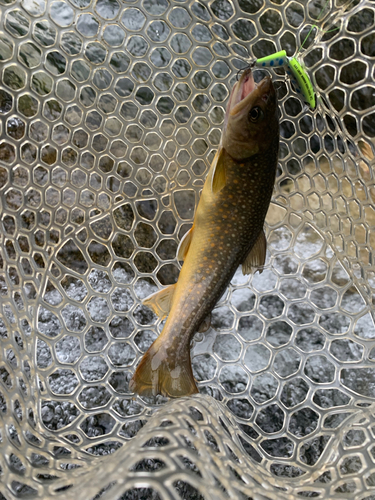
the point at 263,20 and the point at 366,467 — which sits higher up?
the point at 263,20

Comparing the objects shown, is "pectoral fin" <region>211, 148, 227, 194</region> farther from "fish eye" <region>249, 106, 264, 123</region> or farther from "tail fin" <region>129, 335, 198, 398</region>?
"tail fin" <region>129, 335, 198, 398</region>

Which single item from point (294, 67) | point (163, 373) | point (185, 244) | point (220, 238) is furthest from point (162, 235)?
point (294, 67)

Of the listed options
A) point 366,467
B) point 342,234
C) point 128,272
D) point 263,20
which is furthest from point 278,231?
point 366,467

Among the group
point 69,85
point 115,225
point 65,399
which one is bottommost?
point 65,399

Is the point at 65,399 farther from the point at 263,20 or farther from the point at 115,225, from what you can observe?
the point at 263,20

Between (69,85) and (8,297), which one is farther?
(69,85)

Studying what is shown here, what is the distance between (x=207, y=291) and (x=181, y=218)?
0.78m

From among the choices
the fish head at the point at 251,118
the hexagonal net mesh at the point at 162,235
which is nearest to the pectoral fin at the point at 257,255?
the fish head at the point at 251,118

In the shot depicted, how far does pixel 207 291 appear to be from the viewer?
167 centimetres

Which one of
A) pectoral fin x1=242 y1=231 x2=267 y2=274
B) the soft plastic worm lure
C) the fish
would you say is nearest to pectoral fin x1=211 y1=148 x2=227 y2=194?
the fish

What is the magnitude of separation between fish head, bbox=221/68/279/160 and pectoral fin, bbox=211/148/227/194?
0.06 meters

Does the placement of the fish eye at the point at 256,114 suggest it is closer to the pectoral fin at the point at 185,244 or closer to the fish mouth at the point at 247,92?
the fish mouth at the point at 247,92

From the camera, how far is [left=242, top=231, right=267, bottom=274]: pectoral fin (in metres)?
1.71

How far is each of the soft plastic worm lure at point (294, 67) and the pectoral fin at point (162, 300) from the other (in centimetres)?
108
